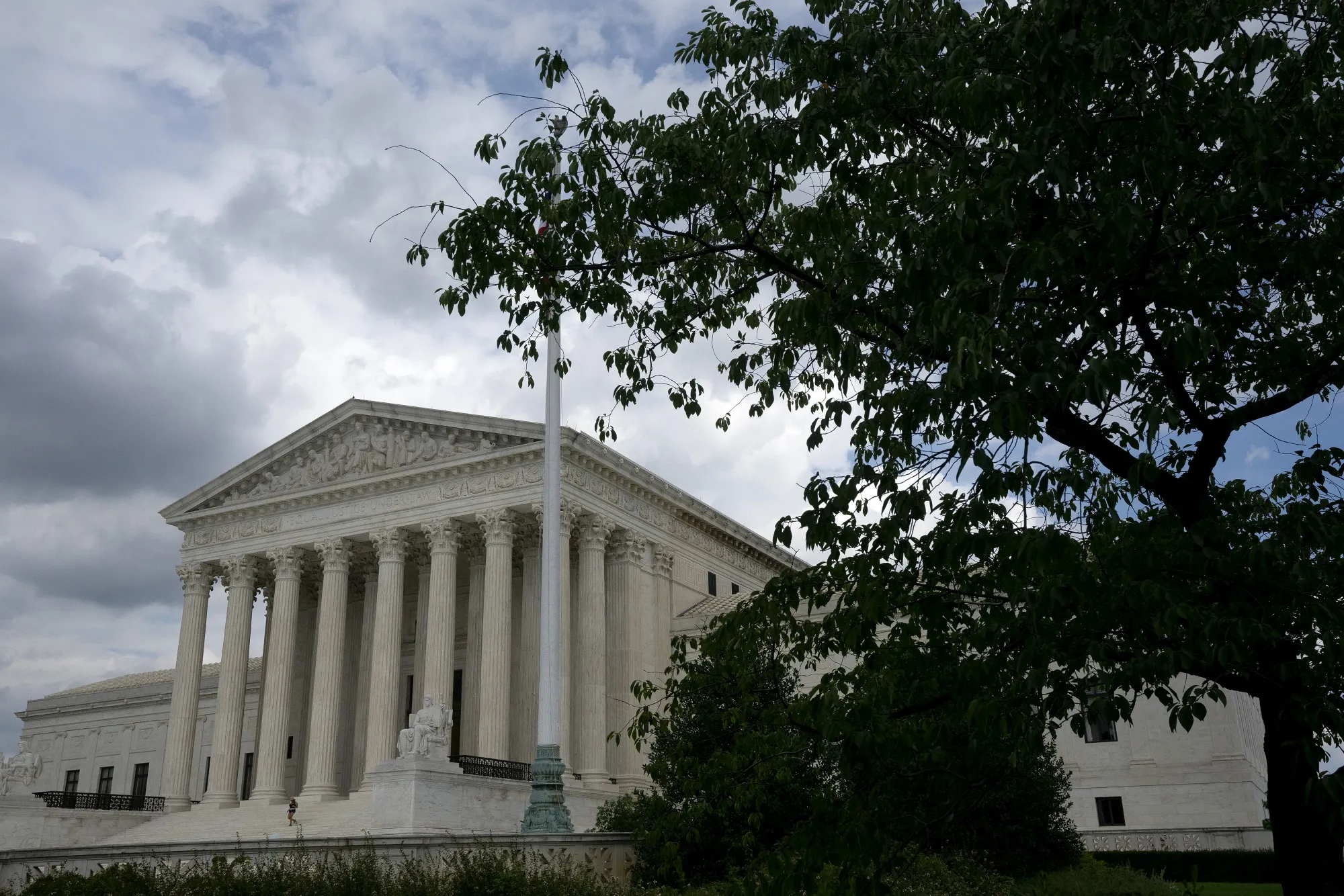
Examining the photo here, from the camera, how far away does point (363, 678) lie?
150ft

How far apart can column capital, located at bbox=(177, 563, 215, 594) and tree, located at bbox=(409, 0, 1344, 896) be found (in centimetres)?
4148

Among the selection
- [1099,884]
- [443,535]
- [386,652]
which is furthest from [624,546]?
[1099,884]

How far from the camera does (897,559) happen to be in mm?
8484

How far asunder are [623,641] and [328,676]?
11.0 m

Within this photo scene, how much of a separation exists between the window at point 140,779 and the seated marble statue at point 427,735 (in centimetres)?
3597

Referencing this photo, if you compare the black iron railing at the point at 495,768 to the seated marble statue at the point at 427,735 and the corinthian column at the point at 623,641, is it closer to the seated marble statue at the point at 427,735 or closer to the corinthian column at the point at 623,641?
the seated marble statue at the point at 427,735

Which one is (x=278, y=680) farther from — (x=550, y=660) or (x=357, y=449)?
(x=550, y=660)

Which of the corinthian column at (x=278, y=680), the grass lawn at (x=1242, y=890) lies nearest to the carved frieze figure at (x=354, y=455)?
the corinthian column at (x=278, y=680)

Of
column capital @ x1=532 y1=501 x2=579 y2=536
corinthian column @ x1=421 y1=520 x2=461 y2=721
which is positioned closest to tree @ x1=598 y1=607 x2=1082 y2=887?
column capital @ x1=532 y1=501 x2=579 y2=536

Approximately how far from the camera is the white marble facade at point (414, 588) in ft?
133

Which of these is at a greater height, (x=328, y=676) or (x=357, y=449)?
(x=357, y=449)

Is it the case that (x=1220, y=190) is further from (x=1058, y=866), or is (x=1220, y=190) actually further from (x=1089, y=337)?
(x=1058, y=866)

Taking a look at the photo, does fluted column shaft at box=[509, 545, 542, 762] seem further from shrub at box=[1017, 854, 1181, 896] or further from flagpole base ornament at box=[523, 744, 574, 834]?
shrub at box=[1017, 854, 1181, 896]

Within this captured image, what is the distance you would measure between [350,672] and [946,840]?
102ft
